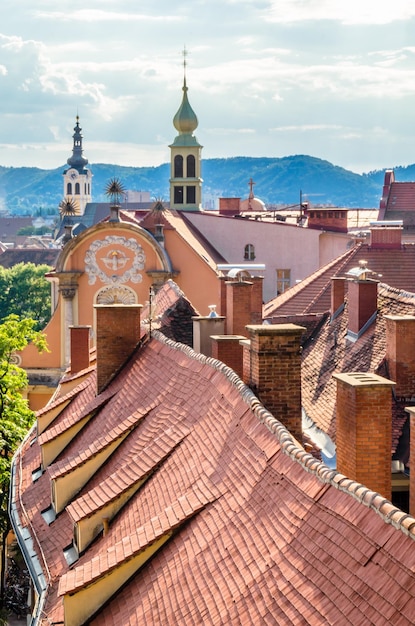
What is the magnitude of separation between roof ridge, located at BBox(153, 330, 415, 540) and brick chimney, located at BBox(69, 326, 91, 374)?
1554 cm

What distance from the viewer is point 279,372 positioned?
1717cm

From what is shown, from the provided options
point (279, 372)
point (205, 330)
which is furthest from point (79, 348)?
point (279, 372)

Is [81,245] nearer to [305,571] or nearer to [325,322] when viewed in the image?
[325,322]

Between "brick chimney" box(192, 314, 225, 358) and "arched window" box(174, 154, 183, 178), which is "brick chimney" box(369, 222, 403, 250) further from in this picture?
"arched window" box(174, 154, 183, 178)

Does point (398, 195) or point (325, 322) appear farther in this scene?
point (398, 195)

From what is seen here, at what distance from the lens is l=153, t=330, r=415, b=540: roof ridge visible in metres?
10.1

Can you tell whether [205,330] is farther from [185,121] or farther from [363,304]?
[185,121]

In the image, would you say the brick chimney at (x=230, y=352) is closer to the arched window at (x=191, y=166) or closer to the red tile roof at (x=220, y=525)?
the red tile roof at (x=220, y=525)

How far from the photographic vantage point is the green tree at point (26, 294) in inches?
4473

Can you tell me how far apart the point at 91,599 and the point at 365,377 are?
4541 millimetres

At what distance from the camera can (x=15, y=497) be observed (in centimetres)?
2342

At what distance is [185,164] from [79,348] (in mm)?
36363

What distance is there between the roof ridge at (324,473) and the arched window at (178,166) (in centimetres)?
5124

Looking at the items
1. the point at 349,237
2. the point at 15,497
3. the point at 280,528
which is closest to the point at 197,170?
the point at 349,237
